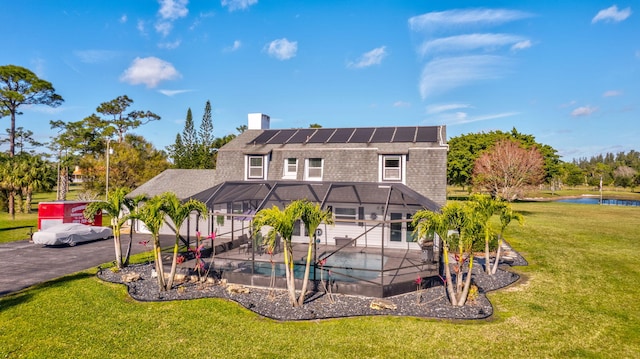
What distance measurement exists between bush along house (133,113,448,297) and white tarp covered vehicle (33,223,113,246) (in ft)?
16.2

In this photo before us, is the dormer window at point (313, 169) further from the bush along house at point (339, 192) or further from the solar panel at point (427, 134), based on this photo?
the solar panel at point (427, 134)

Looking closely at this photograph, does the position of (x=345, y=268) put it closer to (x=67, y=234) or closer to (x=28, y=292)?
(x=28, y=292)

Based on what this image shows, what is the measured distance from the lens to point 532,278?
14664mm

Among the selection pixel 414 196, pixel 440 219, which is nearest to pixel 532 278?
pixel 414 196

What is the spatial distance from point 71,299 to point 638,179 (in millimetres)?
111760

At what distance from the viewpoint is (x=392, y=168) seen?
21750mm

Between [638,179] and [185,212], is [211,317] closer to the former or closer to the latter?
[185,212]

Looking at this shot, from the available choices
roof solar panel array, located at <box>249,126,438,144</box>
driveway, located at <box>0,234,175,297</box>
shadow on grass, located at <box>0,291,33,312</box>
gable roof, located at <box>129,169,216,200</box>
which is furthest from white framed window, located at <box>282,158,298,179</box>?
shadow on grass, located at <box>0,291,33,312</box>

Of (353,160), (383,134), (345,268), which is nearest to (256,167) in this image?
(353,160)

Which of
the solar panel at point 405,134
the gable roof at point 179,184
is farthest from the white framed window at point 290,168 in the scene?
the solar panel at point 405,134

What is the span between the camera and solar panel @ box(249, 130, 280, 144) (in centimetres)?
2610

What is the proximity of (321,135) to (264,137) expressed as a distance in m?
4.56

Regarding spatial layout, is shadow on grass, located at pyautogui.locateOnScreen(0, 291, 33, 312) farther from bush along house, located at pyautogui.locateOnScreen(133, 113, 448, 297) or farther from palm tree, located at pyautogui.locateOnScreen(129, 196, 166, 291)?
bush along house, located at pyautogui.locateOnScreen(133, 113, 448, 297)

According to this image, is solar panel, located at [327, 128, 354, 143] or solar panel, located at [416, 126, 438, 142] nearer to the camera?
solar panel, located at [416, 126, 438, 142]
